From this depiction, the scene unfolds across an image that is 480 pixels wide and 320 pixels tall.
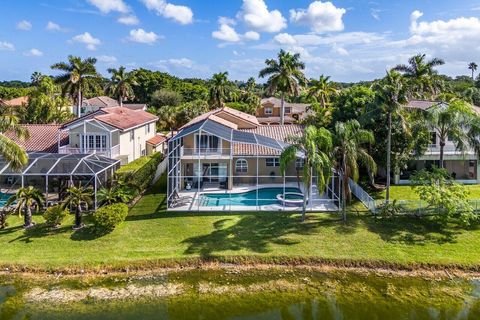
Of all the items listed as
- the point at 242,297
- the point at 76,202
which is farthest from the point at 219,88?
the point at 242,297

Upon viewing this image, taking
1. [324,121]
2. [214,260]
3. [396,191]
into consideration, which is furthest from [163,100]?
[214,260]

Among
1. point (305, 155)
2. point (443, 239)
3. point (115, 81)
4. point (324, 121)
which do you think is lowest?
point (443, 239)

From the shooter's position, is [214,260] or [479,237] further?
[479,237]

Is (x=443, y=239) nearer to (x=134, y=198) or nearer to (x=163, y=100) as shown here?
(x=134, y=198)

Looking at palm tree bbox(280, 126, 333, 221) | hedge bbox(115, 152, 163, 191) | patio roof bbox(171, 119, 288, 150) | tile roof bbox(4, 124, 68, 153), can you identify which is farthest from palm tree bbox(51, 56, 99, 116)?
palm tree bbox(280, 126, 333, 221)

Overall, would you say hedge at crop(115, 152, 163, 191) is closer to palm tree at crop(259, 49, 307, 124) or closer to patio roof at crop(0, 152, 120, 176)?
patio roof at crop(0, 152, 120, 176)
